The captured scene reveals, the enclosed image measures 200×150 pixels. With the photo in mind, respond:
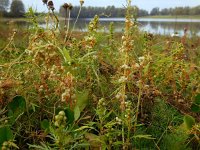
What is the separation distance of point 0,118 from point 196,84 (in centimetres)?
98

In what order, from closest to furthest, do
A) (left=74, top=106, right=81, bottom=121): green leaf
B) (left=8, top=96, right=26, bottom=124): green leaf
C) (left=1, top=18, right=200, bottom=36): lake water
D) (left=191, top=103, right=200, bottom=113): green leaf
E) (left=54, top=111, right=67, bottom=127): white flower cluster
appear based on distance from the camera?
(left=54, top=111, right=67, bottom=127): white flower cluster < (left=74, top=106, right=81, bottom=121): green leaf < (left=8, top=96, right=26, bottom=124): green leaf < (left=191, top=103, right=200, bottom=113): green leaf < (left=1, top=18, right=200, bottom=36): lake water

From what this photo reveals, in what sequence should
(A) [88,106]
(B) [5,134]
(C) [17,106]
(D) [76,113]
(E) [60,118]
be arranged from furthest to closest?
(A) [88,106] < (C) [17,106] < (D) [76,113] < (B) [5,134] < (E) [60,118]

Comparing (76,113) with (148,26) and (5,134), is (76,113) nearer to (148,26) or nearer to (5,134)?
(5,134)

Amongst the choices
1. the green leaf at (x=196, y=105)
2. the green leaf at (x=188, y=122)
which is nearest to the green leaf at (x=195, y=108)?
the green leaf at (x=196, y=105)

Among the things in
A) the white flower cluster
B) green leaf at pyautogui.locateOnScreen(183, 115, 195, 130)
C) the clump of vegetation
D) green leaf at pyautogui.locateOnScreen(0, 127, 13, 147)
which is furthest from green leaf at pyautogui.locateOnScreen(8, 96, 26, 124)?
green leaf at pyautogui.locateOnScreen(183, 115, 195, 130)

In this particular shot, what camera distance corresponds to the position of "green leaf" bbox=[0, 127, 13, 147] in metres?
1.17

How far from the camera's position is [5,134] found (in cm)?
118

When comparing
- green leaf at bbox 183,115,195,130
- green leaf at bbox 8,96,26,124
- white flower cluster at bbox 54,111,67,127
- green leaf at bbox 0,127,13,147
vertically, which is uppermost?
white flower cluster at bbox 54,111,67,127

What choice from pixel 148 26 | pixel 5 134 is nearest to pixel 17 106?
pixel 5 134

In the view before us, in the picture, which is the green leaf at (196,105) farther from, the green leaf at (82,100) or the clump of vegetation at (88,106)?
the green leaf at (82,100)

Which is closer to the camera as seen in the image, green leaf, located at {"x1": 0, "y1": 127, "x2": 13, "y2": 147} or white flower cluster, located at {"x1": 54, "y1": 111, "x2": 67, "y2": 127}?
white flower cluster, located at {"x1": 54, "y1": 111, "x2": 67, "y2": 127}

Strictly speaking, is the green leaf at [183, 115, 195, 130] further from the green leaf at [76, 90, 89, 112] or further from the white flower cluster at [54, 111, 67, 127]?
the white flower cluster at [54, 111, 67, 127]

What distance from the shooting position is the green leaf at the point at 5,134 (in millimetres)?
1173

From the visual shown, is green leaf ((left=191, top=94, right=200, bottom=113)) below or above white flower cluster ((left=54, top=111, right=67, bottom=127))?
below
